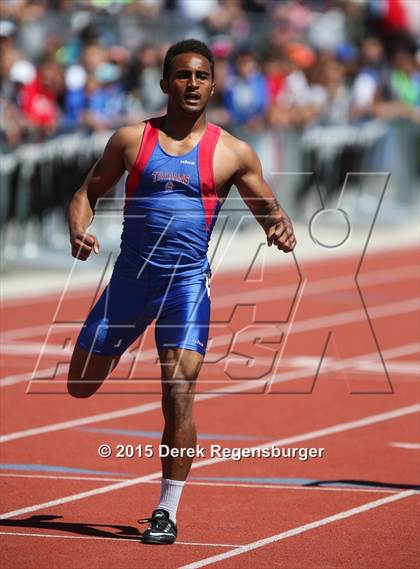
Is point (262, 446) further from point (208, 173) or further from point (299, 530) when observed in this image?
point (208, 173)

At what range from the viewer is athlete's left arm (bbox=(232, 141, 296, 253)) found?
24.2 ft

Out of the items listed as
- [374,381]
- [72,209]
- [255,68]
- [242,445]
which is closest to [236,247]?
[255,68]

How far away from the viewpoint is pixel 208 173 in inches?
287

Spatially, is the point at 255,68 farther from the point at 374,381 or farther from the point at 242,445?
the point at 242,445

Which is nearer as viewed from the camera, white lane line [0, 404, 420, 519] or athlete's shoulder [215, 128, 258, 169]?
athlete's shoulder [215, 128, 258, 169]

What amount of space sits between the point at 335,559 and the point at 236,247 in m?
13.4

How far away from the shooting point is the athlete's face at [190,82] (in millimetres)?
7246

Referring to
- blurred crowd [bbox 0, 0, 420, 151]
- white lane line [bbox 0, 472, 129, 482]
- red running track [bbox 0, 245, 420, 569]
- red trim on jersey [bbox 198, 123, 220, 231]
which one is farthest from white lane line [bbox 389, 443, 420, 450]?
blurred crowd [bbox 0, 0, 420, 151]

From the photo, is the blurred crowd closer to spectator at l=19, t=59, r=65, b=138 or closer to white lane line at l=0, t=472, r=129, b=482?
spectator at l=19, t=59, r=65, b=138

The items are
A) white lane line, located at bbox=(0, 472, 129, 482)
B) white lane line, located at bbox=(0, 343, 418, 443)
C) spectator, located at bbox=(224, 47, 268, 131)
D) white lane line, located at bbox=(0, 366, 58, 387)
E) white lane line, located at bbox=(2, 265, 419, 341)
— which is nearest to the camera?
white lane line, located at bbox=(0, 472, 129, 482)

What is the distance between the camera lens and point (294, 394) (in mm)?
11359

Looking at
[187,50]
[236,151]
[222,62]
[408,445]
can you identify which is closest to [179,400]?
[236,151]

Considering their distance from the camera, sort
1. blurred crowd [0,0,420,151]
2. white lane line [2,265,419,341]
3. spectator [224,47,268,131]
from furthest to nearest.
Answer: spectator [224,47,268,131]
blurred crowd [0,0,420,151]
white lane line [2,265,419,341]

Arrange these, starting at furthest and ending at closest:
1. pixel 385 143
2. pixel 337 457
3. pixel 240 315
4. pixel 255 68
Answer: pixel 385 143
pixel 255 68
pixel 240 315
pixel 337 457
